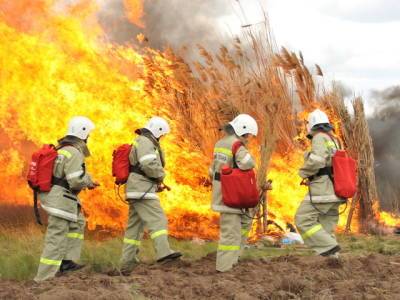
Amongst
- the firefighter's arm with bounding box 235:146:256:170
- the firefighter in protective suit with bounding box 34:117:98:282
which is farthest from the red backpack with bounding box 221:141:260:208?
the firefighter in protective suit with bounding box 34:117:98:282

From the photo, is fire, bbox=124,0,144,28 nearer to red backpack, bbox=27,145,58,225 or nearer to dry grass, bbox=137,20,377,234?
dry grass, bbox=137,20,377,234

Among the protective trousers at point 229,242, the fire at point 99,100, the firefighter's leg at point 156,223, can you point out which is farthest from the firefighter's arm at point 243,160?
the fire at point 99,100

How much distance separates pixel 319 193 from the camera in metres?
7.95

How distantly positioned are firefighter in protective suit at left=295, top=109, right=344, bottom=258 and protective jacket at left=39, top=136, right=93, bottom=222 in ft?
8.45

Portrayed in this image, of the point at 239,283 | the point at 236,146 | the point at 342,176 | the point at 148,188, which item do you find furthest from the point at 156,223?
the point at 342,176

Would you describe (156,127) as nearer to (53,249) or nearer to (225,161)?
(225,161)

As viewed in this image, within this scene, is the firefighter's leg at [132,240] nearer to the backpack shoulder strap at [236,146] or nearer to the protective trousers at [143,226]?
the protective trousers at [143,226]

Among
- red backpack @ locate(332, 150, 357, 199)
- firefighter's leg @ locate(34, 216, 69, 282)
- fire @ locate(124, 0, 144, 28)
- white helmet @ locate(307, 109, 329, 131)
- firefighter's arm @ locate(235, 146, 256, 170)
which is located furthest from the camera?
fire @ locate(124, 0, 144, 28)

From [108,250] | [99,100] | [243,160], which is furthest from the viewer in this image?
[99,100]

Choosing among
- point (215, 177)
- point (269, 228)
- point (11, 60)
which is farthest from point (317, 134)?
point (11, 60)

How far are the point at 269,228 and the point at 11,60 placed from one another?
5.93 metres

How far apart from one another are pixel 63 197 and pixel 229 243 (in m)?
1.95

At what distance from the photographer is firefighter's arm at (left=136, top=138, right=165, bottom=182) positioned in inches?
314

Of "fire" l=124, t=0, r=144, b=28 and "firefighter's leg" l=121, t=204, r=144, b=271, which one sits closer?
"firefighter's leg" l=121, t=204, r=144, b=271
